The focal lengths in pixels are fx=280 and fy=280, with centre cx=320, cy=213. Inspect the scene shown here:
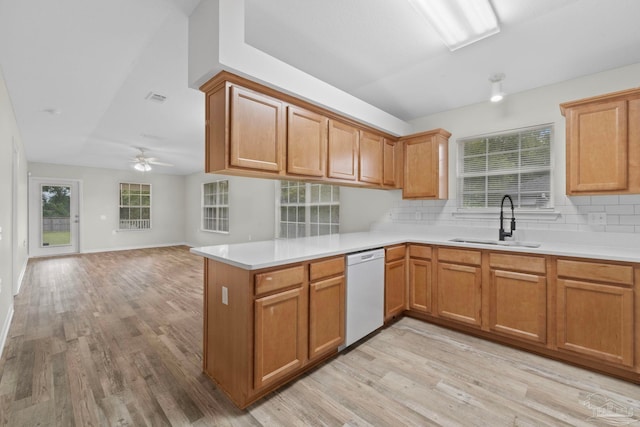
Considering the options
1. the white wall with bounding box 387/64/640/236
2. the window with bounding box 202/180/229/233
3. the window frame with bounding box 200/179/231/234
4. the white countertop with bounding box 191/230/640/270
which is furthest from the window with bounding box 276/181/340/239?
the window with bounding box 202/180/229/233

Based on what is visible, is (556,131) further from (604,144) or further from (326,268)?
(326,268)

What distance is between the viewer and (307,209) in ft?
17.2

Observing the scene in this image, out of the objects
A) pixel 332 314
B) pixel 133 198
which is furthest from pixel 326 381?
pixel 133 198

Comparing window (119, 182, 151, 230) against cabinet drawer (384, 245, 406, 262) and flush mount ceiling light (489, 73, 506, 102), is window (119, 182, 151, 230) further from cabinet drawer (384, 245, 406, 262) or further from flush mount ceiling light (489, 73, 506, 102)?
flush mount ceiling light (489, 73, 506, 102)

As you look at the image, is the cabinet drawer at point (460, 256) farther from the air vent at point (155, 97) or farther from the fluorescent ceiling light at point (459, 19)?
the air vent at point (155, 97)

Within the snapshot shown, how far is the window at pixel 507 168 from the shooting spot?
297 cm

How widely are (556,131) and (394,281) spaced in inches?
88.4

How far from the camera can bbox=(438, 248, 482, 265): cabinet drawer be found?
2.70m

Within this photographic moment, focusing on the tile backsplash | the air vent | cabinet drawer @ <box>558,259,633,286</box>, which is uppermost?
the air vent

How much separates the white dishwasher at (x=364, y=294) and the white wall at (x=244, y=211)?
3597 mm

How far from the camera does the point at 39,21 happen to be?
1.96 metres

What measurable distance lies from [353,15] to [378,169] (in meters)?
1.76

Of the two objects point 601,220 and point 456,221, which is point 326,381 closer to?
point 456,221

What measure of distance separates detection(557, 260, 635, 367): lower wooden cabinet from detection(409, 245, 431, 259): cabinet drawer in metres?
1.08
